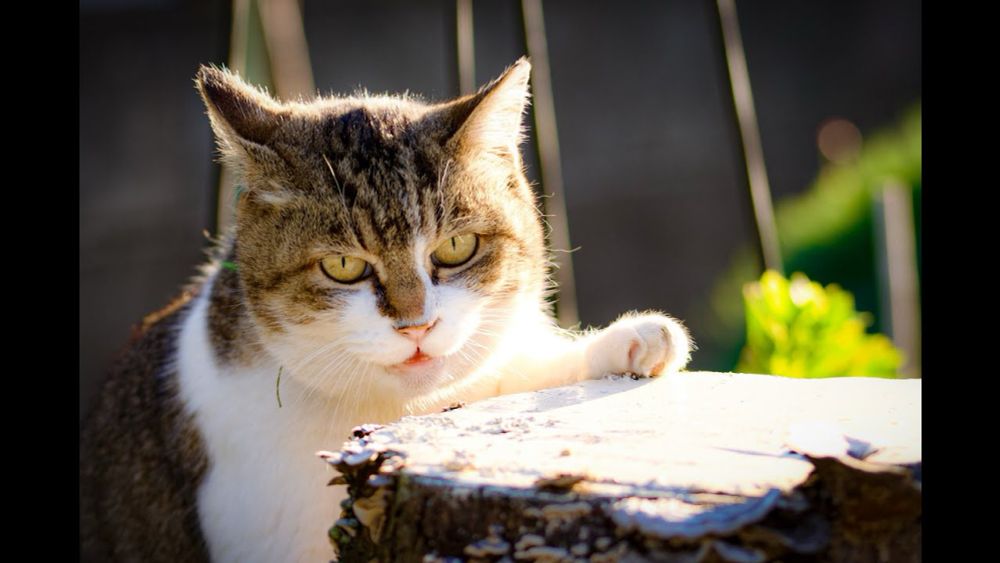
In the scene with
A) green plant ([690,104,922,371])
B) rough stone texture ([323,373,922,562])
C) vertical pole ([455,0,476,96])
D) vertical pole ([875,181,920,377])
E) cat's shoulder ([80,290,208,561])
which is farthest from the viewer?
green plant ([690,104,922,371])

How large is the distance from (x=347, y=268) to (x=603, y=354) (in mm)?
443

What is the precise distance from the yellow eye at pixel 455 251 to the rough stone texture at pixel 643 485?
0.36 metres

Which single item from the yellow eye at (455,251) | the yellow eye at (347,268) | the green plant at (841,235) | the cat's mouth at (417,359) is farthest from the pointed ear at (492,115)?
the green plant at (841,235)

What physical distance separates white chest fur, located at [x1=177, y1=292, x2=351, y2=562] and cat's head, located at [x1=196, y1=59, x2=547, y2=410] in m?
0.08

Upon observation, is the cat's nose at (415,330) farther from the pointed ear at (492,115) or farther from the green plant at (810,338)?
the green plant at (810,338)

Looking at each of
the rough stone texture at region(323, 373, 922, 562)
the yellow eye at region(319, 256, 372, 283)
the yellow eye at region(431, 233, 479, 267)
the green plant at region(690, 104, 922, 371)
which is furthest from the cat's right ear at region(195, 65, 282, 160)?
the green plant at region(690, 104, 922, 371)

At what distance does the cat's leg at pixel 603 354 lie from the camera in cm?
145

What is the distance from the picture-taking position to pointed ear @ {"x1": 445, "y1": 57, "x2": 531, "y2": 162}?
5.09 feet

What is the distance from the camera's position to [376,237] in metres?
1.45

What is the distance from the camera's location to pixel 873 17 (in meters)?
4.66

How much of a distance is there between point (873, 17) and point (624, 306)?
6.45 feet

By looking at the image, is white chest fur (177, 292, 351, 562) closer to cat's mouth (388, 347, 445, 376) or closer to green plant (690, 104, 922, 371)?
cat's mouth (388, 347, 445, 376)

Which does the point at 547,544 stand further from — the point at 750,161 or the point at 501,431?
the point at 750,161
